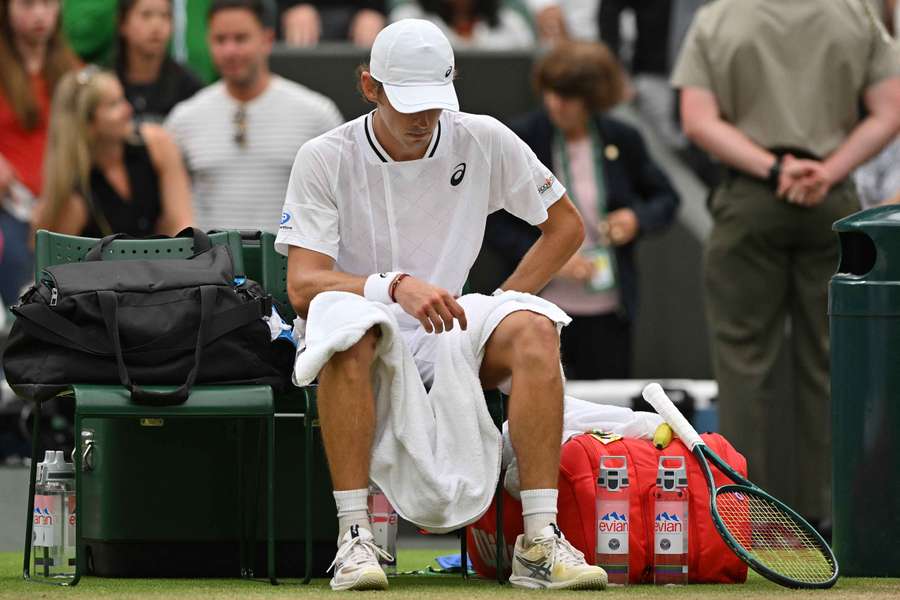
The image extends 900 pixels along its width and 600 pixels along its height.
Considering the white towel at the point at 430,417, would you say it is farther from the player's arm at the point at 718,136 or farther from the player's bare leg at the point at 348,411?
the player's arm at the point at 718,136

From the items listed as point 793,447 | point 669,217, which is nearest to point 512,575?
point 793,447

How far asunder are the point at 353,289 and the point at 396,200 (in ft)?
1.18

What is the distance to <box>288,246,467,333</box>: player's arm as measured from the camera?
17.3 ft

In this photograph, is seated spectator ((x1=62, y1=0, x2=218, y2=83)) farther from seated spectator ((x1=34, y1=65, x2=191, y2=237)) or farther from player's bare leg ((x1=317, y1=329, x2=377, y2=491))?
player's bare leg ((x1=317, y1=329, x2=377, y2=491))

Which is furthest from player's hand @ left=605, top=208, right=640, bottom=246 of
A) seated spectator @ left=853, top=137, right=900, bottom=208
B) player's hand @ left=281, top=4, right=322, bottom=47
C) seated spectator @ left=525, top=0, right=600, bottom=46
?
player's hand @ left=281, top=4, right=322, bottom=47

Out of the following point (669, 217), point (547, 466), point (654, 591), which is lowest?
point (654, 591)

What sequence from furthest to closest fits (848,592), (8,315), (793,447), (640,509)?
(8,315), (793,447), (640,509), (848,592)

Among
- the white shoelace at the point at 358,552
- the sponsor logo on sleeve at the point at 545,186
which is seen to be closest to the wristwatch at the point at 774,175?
the sponsor logo on sleeve at the point at 545,186

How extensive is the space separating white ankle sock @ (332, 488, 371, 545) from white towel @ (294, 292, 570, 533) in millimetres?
85

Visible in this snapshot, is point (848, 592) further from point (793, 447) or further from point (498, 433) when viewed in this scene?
point (793, 447)

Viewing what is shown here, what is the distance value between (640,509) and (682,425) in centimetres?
28

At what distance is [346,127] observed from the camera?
5.75m

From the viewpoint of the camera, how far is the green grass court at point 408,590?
5.07 meters

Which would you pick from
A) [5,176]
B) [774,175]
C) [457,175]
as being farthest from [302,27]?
[457,175]
